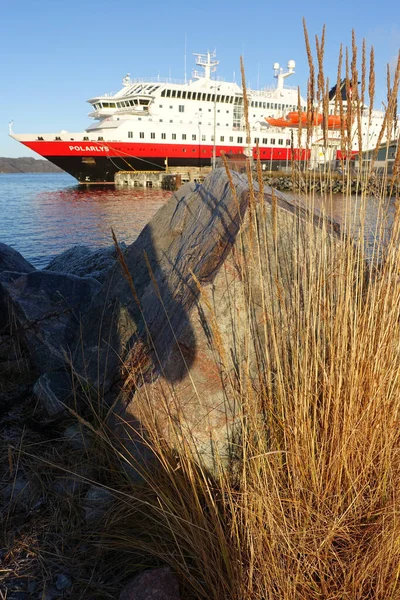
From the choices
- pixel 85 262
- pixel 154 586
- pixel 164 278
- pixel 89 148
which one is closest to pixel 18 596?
pixel 154 586

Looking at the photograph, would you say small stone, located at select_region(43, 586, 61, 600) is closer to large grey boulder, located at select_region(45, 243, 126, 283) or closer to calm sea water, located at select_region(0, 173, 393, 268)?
large grey boulder, located at select_region(45, 243, 126, 283)

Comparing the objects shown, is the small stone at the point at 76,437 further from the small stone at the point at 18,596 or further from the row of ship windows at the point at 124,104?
the row of ship windows at the point at 124,104

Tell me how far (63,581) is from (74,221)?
784 inches

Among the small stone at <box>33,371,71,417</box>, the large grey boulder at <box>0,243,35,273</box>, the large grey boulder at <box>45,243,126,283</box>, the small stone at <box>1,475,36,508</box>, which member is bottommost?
the small stone at <box>1,475,36,508</box>

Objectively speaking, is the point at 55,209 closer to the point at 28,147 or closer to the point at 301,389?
the point at 28,147

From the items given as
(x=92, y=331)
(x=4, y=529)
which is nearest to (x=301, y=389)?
(x=4, y=529)

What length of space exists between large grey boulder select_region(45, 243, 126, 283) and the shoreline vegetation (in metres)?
3.39

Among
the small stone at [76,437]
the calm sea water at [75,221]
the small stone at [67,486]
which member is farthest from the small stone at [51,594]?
the calm sea water at [75,221]

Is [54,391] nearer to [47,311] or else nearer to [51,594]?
[47,311]

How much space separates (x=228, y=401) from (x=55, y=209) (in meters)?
25.4

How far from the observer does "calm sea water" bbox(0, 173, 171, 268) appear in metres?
14.6

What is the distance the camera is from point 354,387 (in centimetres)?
160

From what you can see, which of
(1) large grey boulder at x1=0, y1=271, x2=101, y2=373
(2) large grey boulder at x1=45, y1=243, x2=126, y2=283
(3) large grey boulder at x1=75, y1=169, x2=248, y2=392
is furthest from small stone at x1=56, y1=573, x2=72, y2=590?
(2) large grey boulder at x1=45, y1=243, x2=126, y2=283

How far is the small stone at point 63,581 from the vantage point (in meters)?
1.72
